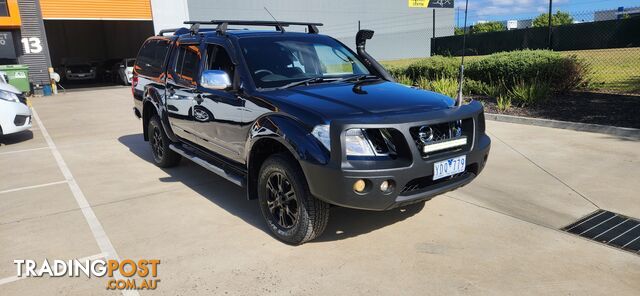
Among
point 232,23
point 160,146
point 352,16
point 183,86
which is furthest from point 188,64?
point 352,16

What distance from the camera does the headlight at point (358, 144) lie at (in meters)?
3.26

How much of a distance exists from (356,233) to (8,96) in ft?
25.7

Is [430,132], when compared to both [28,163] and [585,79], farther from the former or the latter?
[585,79]

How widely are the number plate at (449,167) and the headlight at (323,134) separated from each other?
817 mm

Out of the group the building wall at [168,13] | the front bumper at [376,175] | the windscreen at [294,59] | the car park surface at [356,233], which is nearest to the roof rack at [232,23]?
the windscreen at [294,59]

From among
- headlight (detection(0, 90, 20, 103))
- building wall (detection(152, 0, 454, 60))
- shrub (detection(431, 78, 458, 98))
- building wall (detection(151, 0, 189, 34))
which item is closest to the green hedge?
shrub (detection(431, 78, 458, 98))

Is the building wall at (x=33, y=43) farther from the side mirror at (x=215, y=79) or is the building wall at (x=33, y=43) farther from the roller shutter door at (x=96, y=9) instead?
the side mirror at (x=215, y=79)

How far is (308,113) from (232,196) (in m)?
2.12

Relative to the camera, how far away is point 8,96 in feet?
28.1

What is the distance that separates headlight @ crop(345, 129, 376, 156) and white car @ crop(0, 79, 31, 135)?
7782 millimetres

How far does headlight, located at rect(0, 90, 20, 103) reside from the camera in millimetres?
8422

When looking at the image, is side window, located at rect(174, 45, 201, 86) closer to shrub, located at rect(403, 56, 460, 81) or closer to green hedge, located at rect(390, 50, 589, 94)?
green hedge, located at rect(390, 50, 589, 94)

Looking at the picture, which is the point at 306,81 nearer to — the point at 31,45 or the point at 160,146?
the point at 160,146

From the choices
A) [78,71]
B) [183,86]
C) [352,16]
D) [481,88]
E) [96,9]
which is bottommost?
[481,88]
